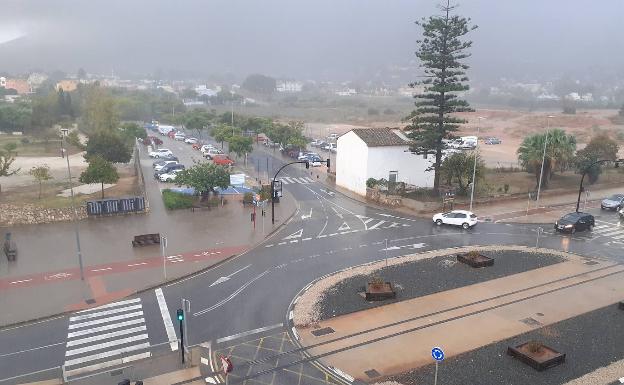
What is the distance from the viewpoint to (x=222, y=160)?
61.0 metres

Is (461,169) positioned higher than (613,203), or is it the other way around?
(461,169)

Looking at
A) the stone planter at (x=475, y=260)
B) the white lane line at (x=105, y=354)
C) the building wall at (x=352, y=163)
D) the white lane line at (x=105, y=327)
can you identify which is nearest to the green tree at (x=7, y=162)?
the white lane line at (x=105, y=327)

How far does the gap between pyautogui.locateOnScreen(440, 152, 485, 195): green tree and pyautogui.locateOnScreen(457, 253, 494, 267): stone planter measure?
57.4 feet

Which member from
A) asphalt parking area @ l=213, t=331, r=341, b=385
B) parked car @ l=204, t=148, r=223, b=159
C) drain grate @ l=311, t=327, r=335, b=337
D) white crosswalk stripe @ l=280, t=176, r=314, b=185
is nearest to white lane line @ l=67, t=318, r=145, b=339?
asphalt parking area @ l=213, t=331, r=341, b=385

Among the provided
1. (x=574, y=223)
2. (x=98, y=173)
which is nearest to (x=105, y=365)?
(x=98, y=173)

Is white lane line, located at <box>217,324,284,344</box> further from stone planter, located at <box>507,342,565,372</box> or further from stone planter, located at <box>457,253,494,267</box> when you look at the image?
stone planter, located at <box>457,253,494,267</box>

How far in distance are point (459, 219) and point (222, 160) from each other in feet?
109

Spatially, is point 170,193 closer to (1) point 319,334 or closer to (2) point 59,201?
(2) point 59,201

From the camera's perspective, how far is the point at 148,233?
33250 mm

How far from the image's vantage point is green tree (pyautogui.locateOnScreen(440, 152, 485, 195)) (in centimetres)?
4434

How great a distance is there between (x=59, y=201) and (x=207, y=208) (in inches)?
444

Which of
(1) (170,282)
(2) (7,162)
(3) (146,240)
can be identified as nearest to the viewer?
(1) (170,282)

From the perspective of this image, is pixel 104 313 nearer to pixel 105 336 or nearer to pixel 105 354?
pixel 105 336

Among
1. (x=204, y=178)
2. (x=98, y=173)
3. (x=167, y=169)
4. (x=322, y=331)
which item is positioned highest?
(x=98, y=173)
